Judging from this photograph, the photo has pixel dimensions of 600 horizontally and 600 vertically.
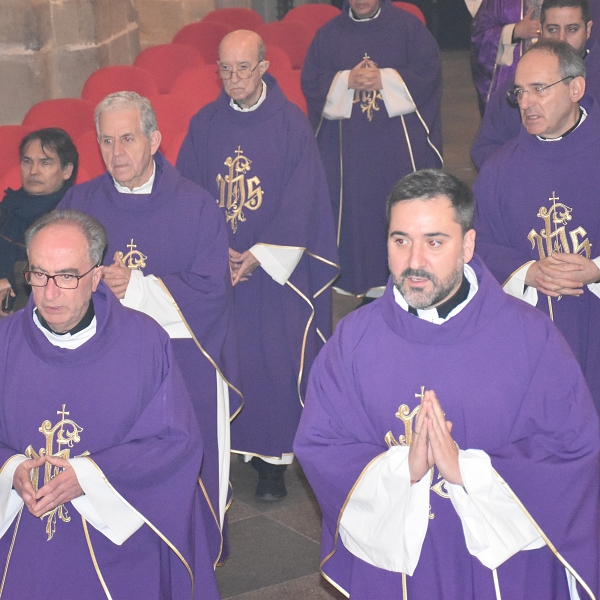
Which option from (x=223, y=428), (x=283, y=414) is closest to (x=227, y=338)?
(x=223, y=428)

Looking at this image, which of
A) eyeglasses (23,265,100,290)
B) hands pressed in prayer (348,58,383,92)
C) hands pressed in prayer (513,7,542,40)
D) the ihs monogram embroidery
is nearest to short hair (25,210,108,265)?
eyeglasses (23,265,100,290)

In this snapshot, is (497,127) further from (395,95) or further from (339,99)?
(339,99)

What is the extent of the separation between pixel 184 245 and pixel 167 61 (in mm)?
4181

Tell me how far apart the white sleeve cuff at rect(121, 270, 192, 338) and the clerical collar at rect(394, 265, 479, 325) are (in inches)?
51.3

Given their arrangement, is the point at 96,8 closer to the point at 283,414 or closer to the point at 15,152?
the point at 15,152

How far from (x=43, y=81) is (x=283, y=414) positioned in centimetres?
345

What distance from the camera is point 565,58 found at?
4582 millimetres

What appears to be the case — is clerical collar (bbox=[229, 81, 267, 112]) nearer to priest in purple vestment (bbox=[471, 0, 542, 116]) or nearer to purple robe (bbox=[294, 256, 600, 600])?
priest in purple vestment (bbox=[471, 0, 542, 116])

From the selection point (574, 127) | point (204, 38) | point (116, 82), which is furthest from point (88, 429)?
point (204, 38)

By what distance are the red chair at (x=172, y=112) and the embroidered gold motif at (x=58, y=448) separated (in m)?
3.32

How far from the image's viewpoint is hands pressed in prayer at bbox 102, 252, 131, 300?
14.2 feet

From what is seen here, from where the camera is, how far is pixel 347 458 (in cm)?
328

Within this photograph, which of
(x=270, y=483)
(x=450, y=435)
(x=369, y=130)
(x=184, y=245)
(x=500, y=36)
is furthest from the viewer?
(x=369, y=130)

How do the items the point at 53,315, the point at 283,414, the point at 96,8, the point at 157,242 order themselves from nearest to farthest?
the point at 53,315
the point at 157,242
the point at 283,414
the point at 96,8
